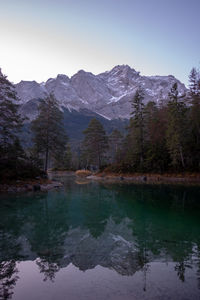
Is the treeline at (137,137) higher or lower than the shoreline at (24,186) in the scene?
higher

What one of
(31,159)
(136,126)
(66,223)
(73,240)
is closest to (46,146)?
(31,159)

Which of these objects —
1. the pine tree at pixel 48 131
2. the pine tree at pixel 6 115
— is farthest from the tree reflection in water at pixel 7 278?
the pine tree at pixel 48 131

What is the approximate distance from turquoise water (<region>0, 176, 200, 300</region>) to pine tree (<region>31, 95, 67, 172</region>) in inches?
831

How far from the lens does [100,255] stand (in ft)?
22.0

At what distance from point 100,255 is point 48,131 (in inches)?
1131

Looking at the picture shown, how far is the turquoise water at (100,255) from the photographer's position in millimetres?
4684

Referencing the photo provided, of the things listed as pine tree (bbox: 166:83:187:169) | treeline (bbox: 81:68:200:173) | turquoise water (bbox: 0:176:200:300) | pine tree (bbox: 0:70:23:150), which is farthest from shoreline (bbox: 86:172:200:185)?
turquoise water (bbox: 0:176:200:300)

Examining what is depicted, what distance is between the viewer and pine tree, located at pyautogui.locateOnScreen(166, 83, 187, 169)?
3506cm

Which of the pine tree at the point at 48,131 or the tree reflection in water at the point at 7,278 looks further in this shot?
the pine tree at the point at 48,131

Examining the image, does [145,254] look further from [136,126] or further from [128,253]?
[136,126]

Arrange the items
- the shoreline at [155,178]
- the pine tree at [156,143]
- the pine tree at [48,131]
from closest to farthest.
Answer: the shoreline at [155,178], the pine tree at [48,131], the pine tree at [156,143]

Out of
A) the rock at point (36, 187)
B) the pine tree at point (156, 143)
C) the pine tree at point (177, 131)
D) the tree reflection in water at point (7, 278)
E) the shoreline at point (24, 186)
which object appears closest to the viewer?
the tree reflection in water at point (7, 278)

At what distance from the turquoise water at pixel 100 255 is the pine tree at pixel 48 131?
69.2ft

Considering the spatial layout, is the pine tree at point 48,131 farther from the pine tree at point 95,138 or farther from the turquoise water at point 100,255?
the turquoise water at point 100,255
